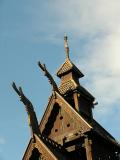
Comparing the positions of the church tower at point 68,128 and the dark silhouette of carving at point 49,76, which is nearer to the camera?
the church tower at point 68,128

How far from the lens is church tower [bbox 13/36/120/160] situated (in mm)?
27281

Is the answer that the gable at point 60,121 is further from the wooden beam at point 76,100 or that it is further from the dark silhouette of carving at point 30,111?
the dark silhouette of carving at point 30,111

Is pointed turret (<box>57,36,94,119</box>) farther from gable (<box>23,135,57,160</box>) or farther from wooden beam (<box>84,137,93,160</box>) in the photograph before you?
gable (<box>23,135,57,160</box>)

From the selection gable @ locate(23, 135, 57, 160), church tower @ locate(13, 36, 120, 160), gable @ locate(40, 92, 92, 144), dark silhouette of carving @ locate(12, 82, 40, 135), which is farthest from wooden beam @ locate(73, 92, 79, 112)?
gable @ locate(23, 135, 57, 160)

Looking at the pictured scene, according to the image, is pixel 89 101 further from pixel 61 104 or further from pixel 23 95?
pixel 23 95

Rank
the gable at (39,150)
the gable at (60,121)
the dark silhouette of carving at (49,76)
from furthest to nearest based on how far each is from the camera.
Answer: the dark silhouette of carving at (49,76), the gable at (60,121), the gable at (39,150)

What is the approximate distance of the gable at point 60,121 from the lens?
93.4 feet

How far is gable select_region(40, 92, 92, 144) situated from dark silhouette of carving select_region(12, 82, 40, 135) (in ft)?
6.61

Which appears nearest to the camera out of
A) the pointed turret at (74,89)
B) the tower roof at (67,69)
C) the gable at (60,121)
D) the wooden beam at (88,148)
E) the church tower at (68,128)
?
the wooden beam at (88,148)

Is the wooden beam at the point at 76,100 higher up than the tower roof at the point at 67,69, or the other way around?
the tower roof at the point at 67,69

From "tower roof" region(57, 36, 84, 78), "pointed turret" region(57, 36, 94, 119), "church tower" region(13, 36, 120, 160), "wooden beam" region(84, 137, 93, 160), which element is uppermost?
"tower roof" region(57, 36, 84, 78)

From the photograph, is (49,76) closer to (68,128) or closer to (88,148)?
(68,128)

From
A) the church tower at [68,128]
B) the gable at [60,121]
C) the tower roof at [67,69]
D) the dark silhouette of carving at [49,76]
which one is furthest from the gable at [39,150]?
the tower roof at [67,69]

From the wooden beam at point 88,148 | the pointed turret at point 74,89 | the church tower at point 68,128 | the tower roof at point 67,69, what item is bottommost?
the wooden beam at point 88,148
